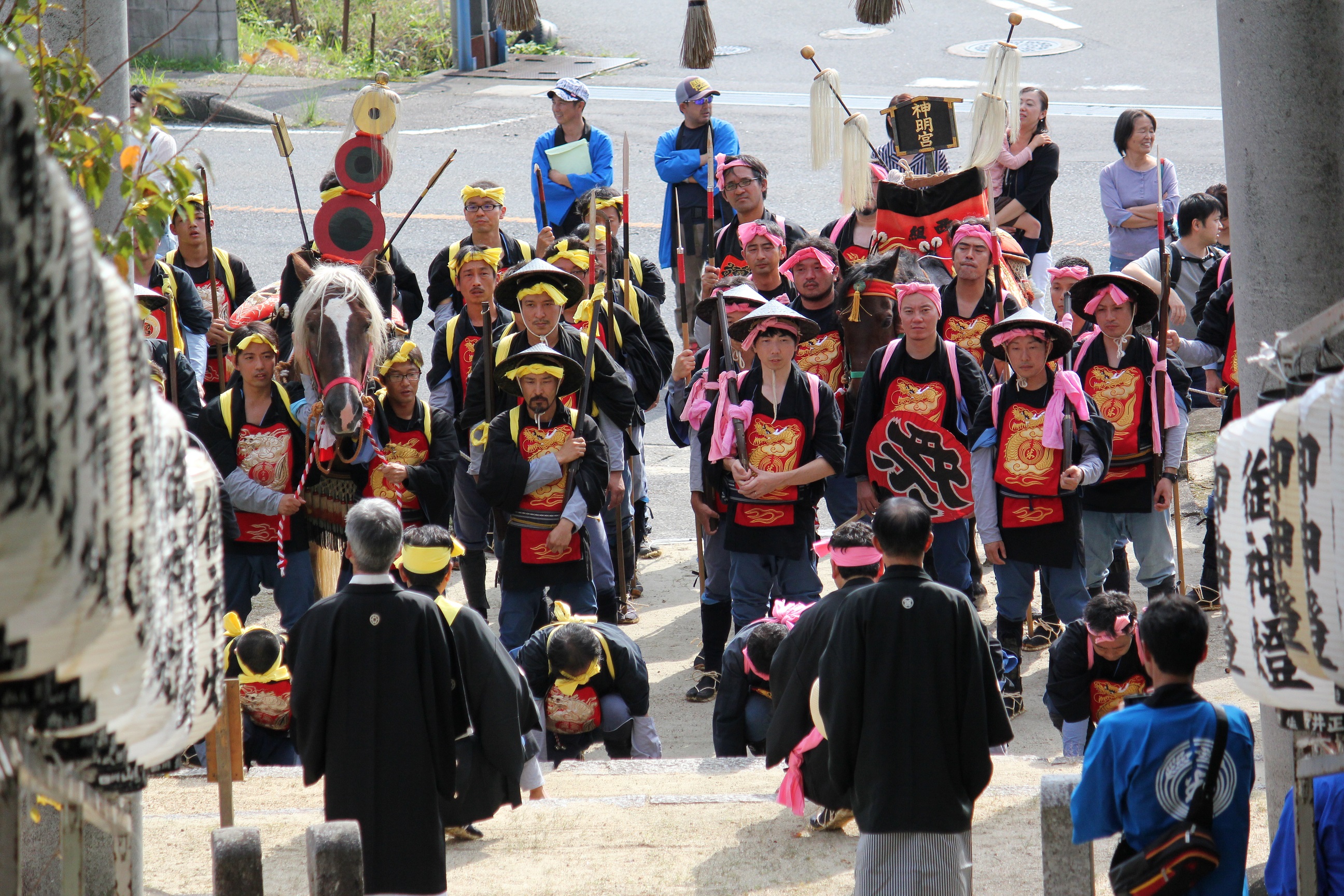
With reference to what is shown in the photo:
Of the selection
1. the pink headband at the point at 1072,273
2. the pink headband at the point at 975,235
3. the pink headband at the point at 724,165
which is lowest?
the pink headband at the point at 1072,273

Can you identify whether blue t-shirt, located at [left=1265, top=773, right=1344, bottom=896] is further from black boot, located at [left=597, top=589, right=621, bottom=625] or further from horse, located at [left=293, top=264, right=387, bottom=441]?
horse, located at [left=293, top=264, right=387, bottom=441]

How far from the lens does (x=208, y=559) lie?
3.01 meters

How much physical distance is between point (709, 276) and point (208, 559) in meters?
6.59

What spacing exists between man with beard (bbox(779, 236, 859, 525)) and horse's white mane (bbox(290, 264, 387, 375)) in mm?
2318

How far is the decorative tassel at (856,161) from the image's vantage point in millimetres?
10094

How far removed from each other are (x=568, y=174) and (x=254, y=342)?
4159 millimetres

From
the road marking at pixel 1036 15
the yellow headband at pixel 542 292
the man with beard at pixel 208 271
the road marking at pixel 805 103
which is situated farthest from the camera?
the road marking at pixel 1036 15

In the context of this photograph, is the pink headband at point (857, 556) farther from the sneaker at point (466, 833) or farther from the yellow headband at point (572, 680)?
the sneaker at point (466, 833)

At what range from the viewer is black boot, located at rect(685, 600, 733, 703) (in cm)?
787

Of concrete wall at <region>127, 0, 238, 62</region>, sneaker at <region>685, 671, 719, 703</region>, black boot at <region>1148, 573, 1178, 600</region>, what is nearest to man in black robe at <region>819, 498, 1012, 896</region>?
sneaker at <region>685, 671, 719, 703</region>

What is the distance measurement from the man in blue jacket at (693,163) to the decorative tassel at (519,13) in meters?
2.78

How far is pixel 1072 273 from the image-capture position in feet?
29.0

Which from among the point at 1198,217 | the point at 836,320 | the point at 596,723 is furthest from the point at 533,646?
the point at 1198,217

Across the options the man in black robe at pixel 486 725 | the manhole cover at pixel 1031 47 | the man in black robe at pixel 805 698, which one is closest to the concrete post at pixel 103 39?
the man in black robe at pixel 486 725
